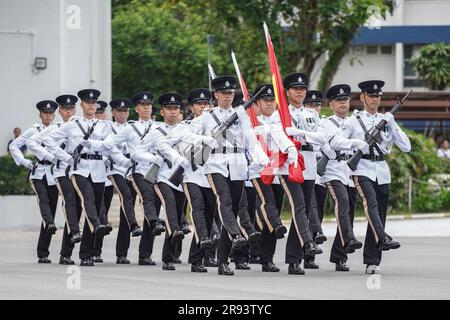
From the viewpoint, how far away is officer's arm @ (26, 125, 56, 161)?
1872 centimetres

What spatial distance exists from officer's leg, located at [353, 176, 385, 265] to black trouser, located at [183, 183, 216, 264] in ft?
5.11

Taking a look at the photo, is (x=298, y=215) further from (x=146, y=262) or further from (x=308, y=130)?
(x=146, y=262)

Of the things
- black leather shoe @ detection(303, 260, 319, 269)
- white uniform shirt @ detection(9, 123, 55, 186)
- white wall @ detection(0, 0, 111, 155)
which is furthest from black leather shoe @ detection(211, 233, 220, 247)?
white wall @ detection(0, 0, 111, 155)

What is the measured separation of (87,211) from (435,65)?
3293 cm

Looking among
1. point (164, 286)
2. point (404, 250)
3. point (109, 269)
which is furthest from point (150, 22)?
point (164, 286)

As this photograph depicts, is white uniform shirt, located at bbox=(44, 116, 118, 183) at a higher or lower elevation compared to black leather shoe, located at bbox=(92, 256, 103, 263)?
higher

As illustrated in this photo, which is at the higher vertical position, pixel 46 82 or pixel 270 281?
pixel 46 82

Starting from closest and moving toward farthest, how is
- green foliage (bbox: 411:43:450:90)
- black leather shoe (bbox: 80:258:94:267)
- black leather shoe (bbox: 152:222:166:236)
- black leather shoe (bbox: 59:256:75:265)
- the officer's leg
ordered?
the officer's leg → black leather shoe (bbox: 152:222:166:236) → black leather shoe (bbox: 80:258:94:267) → black leather shoe (bbox: 59:256:75:265) → green foliage (bbox: 411:43:450:90)

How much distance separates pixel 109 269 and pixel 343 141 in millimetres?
3113

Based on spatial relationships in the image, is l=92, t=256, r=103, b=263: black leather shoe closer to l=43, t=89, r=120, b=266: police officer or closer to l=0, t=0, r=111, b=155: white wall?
l=43, t=89, r=120, b=266: police officer

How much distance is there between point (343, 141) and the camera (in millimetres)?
16391

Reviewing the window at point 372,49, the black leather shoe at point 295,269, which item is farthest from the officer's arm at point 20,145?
the window at point 372,49
